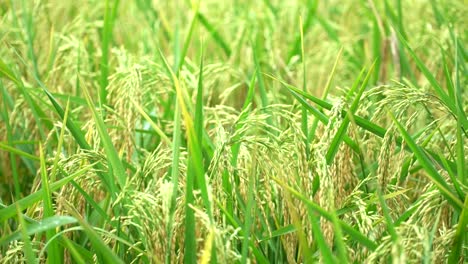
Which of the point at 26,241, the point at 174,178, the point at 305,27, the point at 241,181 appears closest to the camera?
the point at 26,241

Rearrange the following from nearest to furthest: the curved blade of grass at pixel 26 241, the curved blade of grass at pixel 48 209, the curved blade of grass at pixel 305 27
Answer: the curved blade of grass at pixel 26 241 → the curved blade of grass at pixel 48 209 → the curved blade of grass at pixel 305 27

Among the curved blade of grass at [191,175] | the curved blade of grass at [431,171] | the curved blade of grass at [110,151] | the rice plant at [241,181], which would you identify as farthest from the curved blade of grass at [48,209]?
the curved blade of grass at [431,171]

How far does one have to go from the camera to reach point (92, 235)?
45.7 inches

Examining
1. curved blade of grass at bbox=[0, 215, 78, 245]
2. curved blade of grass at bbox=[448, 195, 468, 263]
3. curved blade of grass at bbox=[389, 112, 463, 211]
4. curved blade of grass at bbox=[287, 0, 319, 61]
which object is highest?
curved blade of grass at bbox=[287, 0, 319, 61]

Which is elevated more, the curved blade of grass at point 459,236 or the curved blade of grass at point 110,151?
the curved blade of grass at point 110,151

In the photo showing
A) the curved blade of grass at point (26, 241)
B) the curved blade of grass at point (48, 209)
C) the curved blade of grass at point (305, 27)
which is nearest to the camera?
the curved blade of grass at point (26, 241)

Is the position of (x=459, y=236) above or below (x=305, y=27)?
below

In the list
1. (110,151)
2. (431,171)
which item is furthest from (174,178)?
(431,171)

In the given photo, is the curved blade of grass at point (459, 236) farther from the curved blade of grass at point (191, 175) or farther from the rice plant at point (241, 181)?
the curved blade of grass at point (191, 175)

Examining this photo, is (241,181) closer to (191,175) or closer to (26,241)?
(191,175)

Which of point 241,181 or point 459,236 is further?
point 241,181

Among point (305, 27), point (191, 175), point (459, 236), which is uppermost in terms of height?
point (305, 27)

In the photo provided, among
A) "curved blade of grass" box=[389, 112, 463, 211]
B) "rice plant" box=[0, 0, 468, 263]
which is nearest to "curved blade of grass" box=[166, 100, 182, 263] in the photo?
"rice plant" box=[0, 0, 468, 263]

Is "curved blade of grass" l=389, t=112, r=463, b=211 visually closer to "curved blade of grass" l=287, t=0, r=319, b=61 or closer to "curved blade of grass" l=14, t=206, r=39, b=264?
"curved blade of grass" l=14, t=206, r=39, b=264
